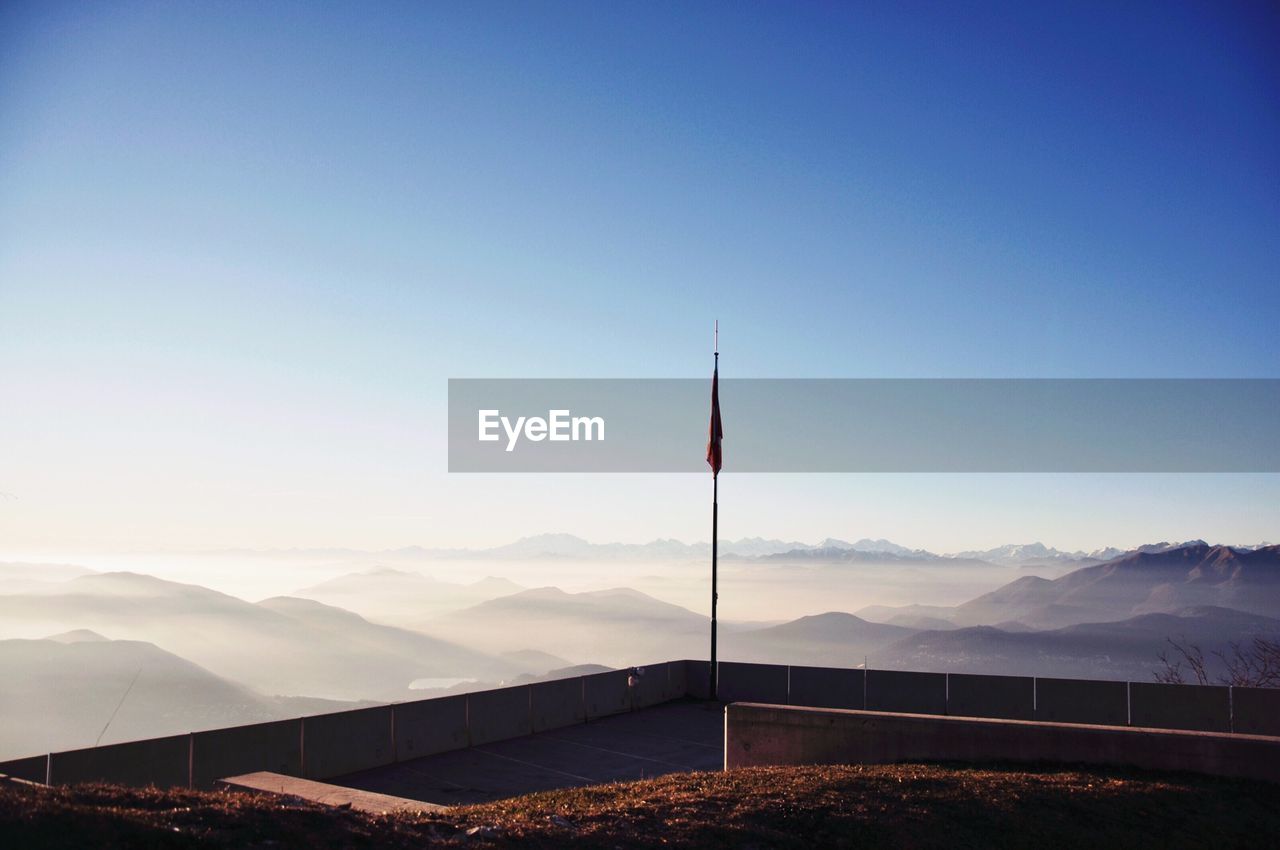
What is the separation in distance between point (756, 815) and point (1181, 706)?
15832mm

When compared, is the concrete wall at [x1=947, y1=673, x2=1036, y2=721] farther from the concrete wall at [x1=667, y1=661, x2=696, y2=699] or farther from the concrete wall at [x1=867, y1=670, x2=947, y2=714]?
the concrete wall at [x1=667, y1=661, x2=696, y2=699]

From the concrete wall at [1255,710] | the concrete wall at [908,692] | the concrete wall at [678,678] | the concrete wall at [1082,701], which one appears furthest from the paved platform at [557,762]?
the concrete wall at [1255,710]

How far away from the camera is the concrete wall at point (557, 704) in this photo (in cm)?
2291

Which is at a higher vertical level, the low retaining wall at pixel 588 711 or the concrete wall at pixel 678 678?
the low retaining wall at pixel 588 711

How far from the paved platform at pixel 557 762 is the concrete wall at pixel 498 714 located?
0.23 metres

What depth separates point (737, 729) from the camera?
16.2 meters

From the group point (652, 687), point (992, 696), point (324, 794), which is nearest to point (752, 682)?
point (652, 687)

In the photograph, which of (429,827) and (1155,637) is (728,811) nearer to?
(429,827)

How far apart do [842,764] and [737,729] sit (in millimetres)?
1987

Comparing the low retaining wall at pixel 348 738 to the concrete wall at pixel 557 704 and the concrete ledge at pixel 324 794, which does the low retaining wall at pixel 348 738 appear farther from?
the concrete ledge at pixel 324 794

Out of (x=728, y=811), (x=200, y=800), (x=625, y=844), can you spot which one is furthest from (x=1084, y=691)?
(x=200, y=800)

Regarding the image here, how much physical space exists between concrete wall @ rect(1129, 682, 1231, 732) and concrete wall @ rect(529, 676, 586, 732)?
12974mm

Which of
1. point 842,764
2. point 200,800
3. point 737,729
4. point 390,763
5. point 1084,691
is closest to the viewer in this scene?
point 200,800

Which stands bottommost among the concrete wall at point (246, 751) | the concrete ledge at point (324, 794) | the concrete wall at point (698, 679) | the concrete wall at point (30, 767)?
the concrete wall at point (698, 679)
